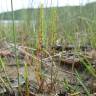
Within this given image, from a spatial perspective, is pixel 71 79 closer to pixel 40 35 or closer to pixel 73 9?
pixel 40 35

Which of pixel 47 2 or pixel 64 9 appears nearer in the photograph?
pixel 47 2

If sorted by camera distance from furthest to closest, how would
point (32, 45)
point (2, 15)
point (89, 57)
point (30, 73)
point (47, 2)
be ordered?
point (2, 15) → point (32, 45) → point (89, 57) → point (30, 73) → point (47, 2)

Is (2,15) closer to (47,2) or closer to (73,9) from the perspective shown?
(73,9)

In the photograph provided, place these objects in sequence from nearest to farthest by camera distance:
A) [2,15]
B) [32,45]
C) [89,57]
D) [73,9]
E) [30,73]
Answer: [30,73] → [89,57] → [32,45] → [2,15] → [73,9]

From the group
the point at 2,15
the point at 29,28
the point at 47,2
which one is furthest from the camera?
the point at 2,15

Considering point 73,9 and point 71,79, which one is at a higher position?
point 73,9

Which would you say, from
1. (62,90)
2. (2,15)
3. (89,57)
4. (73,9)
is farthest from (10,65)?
(73,9)

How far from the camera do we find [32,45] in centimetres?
207

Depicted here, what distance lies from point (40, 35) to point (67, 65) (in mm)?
640

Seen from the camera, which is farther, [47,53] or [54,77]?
[47,53]

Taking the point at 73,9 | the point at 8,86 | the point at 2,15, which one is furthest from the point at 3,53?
the point at 73,9

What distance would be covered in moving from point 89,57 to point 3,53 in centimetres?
67

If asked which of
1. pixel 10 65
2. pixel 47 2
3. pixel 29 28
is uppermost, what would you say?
pixel 47 2

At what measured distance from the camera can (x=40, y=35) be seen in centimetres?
127
